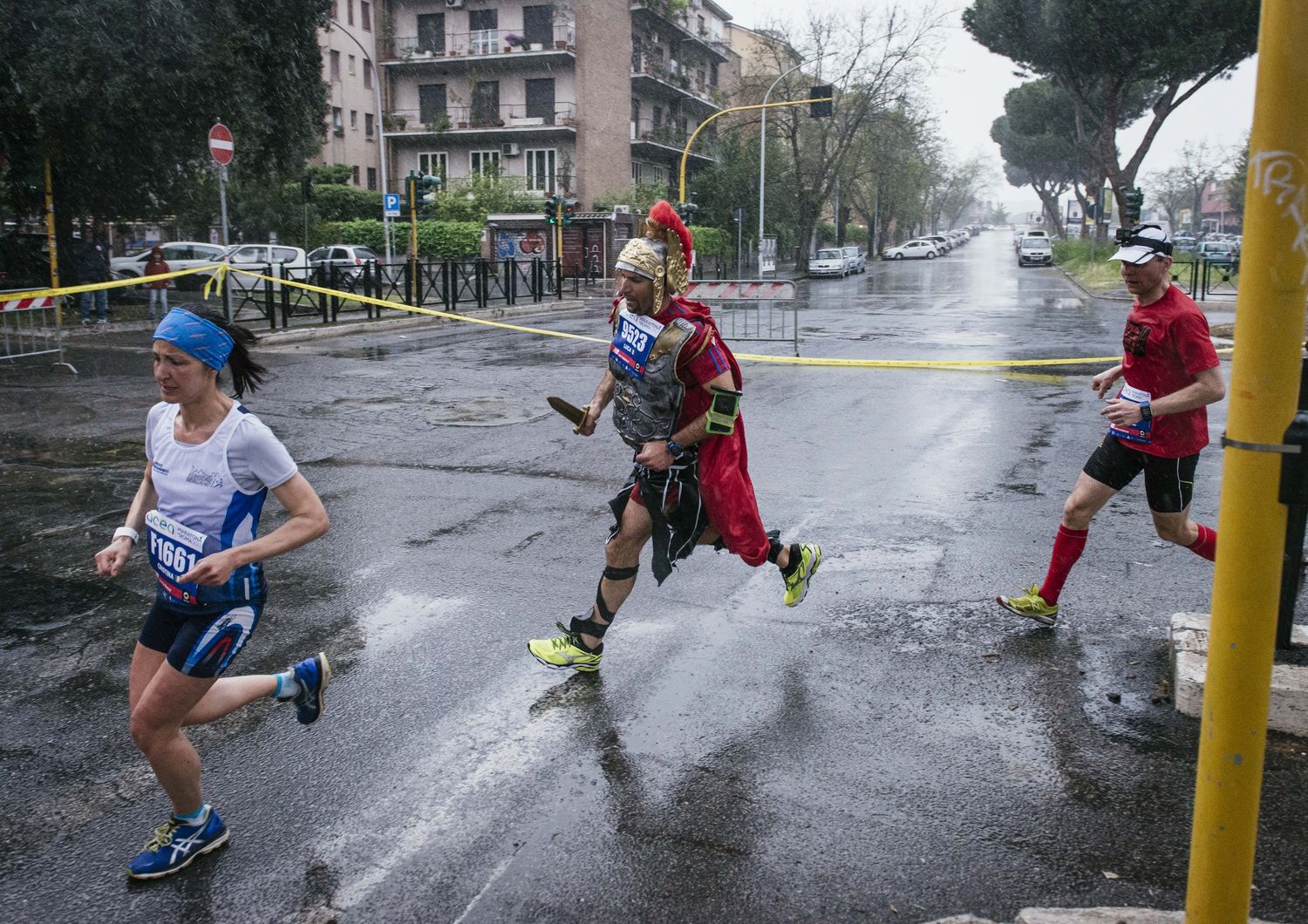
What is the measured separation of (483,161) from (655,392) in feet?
166

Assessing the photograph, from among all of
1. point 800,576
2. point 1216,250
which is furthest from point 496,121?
point 800,576

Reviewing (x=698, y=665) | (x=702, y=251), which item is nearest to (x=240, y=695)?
(x=698, y=665)

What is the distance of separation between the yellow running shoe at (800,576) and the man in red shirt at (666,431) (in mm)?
584

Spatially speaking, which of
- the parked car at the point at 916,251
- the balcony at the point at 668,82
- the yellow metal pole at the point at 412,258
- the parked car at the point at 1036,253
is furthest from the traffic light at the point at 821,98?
the parked car at the point at 916,251

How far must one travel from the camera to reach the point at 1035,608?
518 cm

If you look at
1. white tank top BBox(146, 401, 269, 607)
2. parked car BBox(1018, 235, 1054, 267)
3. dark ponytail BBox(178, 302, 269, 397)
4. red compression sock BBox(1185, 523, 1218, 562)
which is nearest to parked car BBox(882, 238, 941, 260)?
parked car BBox(1018, 235, 1054, 267)

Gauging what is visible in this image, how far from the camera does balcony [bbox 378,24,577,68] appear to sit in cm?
4981

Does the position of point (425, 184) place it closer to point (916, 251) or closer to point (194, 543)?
point (194, 543)

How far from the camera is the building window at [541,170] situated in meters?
51.6

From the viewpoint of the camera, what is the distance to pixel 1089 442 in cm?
984

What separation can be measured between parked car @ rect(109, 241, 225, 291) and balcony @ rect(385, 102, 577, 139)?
18961 mm

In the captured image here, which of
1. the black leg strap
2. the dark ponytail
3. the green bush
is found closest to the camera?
the dark ponytail

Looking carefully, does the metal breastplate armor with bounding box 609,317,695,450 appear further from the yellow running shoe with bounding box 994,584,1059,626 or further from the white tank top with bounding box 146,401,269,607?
the yellow running shoe with bounding box 994,584,1059,626

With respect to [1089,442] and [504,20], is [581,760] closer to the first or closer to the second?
[1089,442]
